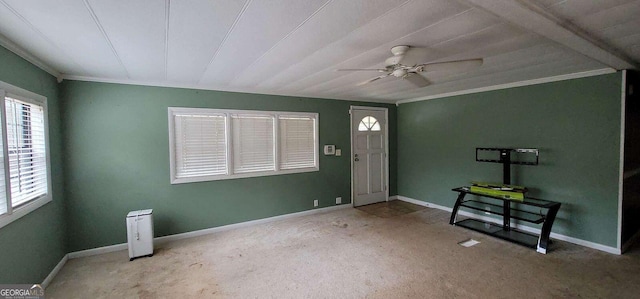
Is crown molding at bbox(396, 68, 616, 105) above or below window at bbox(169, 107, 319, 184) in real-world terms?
above

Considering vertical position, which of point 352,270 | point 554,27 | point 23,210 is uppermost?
point 554,27

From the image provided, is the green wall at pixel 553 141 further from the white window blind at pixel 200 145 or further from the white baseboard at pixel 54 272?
the white baseboard at pixel 54 272

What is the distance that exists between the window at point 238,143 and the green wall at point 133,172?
4.3 inches

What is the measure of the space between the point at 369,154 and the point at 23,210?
4.79m

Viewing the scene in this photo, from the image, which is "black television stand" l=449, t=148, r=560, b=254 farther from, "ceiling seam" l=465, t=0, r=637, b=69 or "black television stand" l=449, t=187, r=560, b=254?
"ceiling seam" l=465, t=0, r=637, b=69

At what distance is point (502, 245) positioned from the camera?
3279mm

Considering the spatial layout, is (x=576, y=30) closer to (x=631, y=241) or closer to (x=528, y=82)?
(x=528, y=82)

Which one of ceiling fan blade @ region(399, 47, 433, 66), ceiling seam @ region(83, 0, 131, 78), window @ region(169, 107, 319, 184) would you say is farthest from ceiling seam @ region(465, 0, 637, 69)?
window @ region(169, 107, 319, 184)

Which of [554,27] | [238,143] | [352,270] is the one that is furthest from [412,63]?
[238,143]

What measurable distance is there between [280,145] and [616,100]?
4.37 metres

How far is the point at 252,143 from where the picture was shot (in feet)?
13.7

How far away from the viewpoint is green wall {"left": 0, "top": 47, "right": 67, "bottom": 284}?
199 centimetres

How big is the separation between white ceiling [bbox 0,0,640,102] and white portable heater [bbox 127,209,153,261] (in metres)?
1.69

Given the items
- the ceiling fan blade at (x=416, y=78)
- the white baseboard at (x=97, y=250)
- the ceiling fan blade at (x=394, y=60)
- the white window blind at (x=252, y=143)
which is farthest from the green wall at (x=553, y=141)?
the white baseboard at (x=97, y=250)
